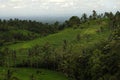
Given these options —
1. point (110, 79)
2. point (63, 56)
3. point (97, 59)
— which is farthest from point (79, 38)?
point (110, 79)

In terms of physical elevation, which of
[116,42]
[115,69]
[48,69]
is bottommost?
[48,69]

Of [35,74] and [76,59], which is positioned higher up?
[76,59]

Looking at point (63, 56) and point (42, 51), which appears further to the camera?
point (42, 51)

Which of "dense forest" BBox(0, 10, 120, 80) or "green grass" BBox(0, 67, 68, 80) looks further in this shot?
"green grass" BBox(0, 67, 68, 80)

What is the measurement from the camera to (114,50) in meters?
102

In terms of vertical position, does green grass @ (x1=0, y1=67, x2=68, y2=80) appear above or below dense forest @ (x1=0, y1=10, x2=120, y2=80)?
below

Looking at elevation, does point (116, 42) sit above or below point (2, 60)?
above

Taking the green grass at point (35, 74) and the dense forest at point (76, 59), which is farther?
the green grass at point (35, 74)

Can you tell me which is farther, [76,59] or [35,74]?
[35,74]

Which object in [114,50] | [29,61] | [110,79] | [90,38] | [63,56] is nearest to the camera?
[110,79]

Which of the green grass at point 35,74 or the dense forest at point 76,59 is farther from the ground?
the dense forest at point 76,59

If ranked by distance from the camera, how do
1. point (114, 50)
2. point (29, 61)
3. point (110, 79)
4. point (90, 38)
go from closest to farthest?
point (110, 79) → point (114, 50) → point (29, 61) → point (90, 38)

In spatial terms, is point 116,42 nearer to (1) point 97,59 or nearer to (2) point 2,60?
(1) point 97,59

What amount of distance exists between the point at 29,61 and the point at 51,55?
1310 cm
